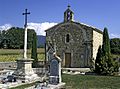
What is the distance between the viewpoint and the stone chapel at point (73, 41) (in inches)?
1235

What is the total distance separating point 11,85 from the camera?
1634 cm

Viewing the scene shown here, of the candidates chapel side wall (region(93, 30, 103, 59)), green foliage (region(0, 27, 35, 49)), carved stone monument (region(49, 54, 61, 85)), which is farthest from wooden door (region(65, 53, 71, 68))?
green foliage (region(0, 27, 35, 49))

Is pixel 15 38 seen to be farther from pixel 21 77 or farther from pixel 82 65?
pixel 21 77

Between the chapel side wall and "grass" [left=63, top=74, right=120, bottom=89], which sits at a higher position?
the chapel side wall

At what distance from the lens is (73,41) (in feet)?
106

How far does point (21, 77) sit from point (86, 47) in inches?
571

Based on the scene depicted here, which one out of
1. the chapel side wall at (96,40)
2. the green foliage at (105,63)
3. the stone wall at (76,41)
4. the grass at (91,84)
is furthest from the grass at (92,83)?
the chapel side wall at (96,40)

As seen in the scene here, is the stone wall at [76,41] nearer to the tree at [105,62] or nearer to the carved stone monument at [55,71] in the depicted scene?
the tree at [105,62]

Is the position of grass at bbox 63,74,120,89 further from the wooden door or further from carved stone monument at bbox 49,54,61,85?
the wooden door

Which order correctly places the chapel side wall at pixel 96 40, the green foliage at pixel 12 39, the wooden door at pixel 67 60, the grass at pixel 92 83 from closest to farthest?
the grass at pixel 92 83 < the chapel side wall at pixel 96 40 < the wooden door at pixel 67 60 < the green foliage at pixel 12 39

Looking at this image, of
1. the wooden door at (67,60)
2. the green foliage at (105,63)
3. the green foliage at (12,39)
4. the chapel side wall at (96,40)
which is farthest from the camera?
the green foliage at (12,39)

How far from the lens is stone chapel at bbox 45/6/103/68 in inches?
1235

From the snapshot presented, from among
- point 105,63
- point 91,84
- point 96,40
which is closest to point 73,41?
point 96,40

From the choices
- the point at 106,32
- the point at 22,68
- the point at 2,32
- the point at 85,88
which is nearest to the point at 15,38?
the point at 2,32
